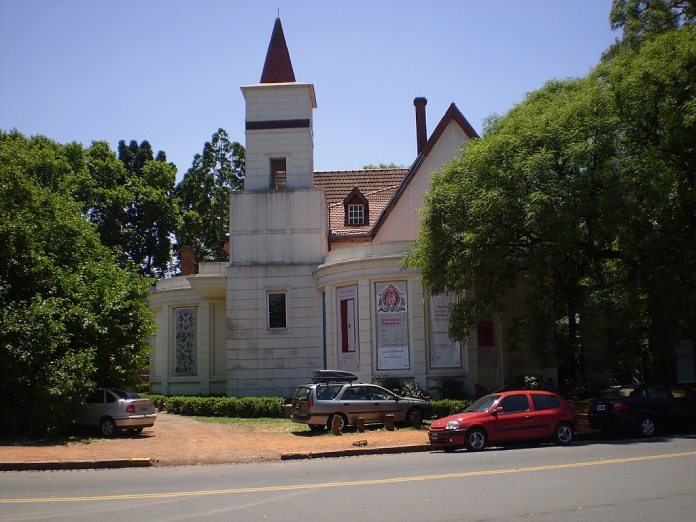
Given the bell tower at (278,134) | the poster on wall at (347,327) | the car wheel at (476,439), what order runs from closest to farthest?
1. the car wheel at (476,439)
2. the poster on wall at (347,327)
3. the bell tower at (278,134)

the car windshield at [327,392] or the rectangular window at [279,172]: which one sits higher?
the rectangular window at [279,172]

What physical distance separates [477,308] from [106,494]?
1377cm

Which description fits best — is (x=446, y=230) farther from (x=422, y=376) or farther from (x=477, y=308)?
(x=422, y=376)

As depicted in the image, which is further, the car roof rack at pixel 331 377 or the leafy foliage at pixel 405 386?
the leafy foliage at pixel 405 386

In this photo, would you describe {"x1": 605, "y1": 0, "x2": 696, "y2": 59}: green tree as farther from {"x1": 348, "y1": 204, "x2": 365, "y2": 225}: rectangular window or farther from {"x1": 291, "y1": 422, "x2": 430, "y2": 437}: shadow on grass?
{"x1": 291, "y1": 422, "x2": 430, "y2": 437}: shadow on grass

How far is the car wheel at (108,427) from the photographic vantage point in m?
21.2

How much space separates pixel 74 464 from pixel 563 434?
1189cm

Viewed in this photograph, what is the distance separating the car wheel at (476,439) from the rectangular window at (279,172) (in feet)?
58.6

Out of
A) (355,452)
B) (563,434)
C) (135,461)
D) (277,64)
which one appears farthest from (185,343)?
(563,434)

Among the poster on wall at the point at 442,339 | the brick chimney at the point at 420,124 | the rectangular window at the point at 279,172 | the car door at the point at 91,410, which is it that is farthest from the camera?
the brick chimney at the point at 420,124

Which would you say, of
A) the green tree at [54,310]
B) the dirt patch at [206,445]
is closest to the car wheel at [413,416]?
the dirt patch at [206,445]

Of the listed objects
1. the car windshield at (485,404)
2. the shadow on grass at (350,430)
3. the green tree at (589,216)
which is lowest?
the shadow on grass at (350,430)

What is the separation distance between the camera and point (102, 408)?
21.3 m

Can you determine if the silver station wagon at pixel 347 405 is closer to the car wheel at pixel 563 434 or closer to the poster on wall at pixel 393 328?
the poster on wall at pixel 393 328
